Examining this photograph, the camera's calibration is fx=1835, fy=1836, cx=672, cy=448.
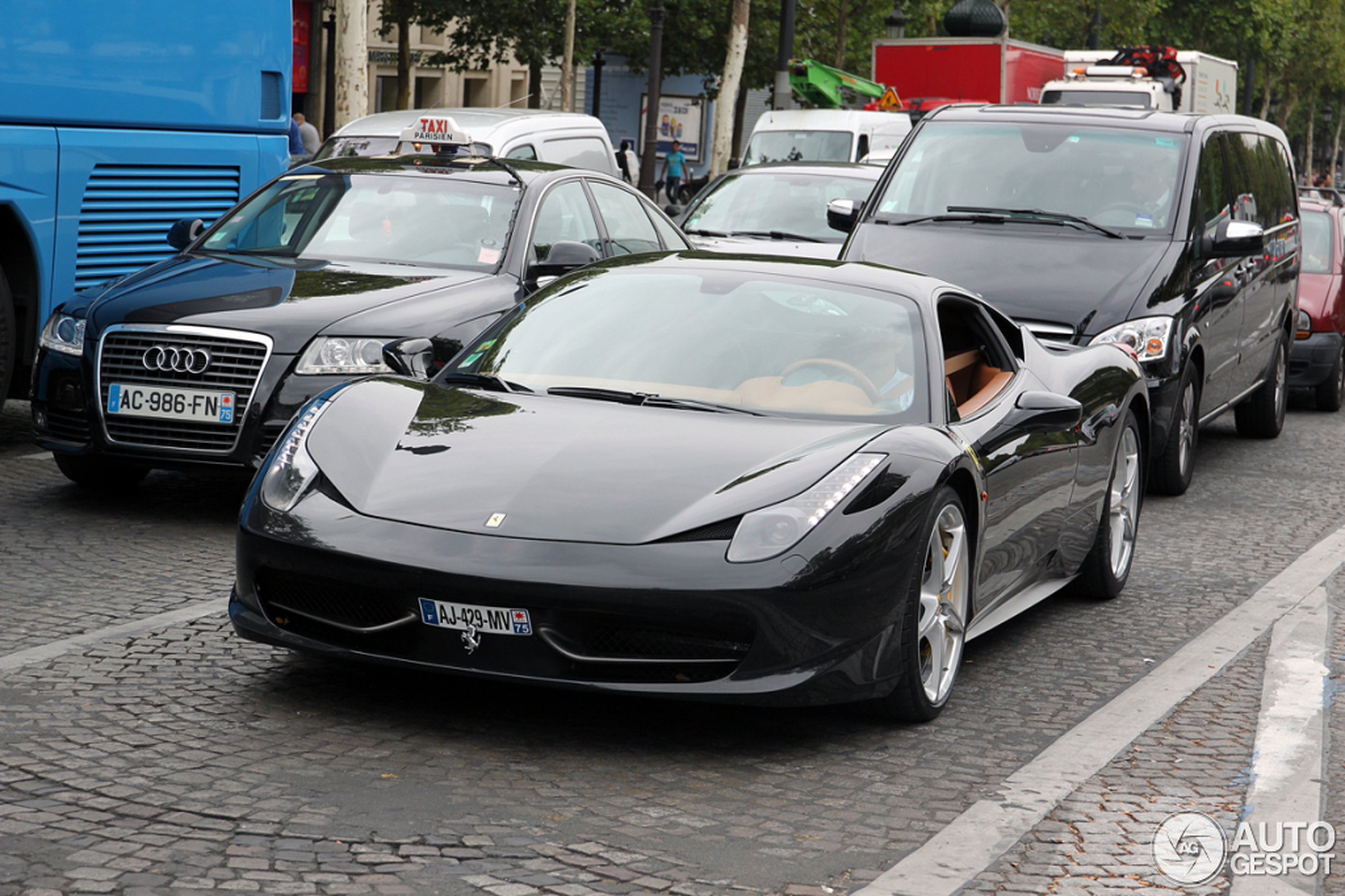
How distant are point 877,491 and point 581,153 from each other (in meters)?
11.4

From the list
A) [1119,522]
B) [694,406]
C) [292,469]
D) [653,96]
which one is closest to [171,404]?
[292,469]

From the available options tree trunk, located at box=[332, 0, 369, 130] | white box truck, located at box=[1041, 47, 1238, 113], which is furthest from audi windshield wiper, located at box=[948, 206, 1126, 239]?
white box truck, located at box=[1041, 47, 1238, 113]

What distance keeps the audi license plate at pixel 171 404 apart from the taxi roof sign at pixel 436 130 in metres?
6.78

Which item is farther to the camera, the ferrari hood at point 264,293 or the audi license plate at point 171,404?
the ferrari hood at point 264,293

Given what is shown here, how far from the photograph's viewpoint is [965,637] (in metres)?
5.53

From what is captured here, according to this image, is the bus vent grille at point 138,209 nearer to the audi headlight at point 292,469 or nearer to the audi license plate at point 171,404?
the audi license plate at point 171,404

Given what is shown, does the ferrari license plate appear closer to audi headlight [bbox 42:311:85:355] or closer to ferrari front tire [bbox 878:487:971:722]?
ferrari front tire [bbox 878:487:971:722]

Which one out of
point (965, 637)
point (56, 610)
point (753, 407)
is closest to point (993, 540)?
point (965, 637)

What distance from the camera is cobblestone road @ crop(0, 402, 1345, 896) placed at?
383cm

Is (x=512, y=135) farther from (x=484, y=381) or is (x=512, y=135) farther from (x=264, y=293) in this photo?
(x=484, y=381)

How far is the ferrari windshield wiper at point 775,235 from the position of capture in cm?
1540

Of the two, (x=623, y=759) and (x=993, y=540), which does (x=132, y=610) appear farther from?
(x=993, y=540)

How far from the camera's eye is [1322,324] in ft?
49.3

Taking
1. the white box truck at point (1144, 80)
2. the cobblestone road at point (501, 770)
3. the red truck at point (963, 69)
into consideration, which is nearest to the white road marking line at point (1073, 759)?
the cobblestone road at point (501, 770)
